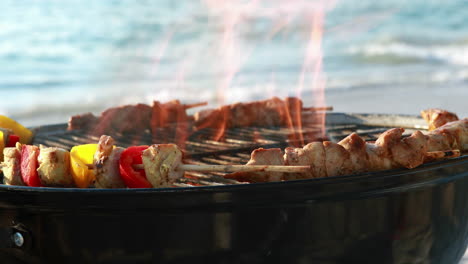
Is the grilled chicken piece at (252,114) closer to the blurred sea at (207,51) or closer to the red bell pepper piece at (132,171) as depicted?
the red bell pepper piece at (132,171)

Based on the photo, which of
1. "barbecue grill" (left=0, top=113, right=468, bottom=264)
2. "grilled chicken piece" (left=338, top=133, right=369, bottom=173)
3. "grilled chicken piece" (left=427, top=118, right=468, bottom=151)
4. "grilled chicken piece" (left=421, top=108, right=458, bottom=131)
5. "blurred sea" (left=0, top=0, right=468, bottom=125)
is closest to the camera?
"barbecue grill" (left=0, top=113, right=468, bottom=264)

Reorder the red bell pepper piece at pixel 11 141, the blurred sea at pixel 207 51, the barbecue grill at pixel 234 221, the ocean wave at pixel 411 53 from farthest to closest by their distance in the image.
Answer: the ocean wave at pixel 411 53, the blurred sea at pixel 207 51, the red bell pepper piece at pixel 11 141, the barbecue grill at pixel 234 221

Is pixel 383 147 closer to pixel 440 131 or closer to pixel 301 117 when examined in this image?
pixel 440 131

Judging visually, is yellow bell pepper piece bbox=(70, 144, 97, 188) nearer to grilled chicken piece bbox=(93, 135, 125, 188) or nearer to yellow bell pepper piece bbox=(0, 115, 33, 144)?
grilled chicken piece bbox=(93, 135, 125, 188)

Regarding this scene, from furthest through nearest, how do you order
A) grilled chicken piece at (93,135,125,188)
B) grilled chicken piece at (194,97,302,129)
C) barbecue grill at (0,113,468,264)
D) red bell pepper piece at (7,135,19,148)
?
grilled chicken piece at (194,97,302,129) < red bell pepper piece at (7,135,19,148) < grilled chicken piece at (93,135,125,188) < barbecue grill at (0,113,468,264)

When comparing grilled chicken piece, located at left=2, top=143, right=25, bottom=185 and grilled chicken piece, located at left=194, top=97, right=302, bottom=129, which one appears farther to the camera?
grilled chicken piece, located at left=194, top=97, right=302, bottom=129

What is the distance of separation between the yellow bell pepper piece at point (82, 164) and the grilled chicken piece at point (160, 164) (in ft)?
0.89

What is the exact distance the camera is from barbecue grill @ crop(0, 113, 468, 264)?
1.86m

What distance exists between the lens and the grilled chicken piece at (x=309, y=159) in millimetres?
2029

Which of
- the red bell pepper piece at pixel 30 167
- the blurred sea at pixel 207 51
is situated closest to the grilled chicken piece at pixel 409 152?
the red bell pepper piece at pixel 30 167

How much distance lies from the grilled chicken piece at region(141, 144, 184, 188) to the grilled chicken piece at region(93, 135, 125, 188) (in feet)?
0.40

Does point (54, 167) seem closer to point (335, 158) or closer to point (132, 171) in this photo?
point (132, 171)

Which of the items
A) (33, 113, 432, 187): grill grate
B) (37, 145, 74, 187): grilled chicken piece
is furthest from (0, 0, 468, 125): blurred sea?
(37, 145, 74, 187): grilled chicken piece

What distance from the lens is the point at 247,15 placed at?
17.8m
